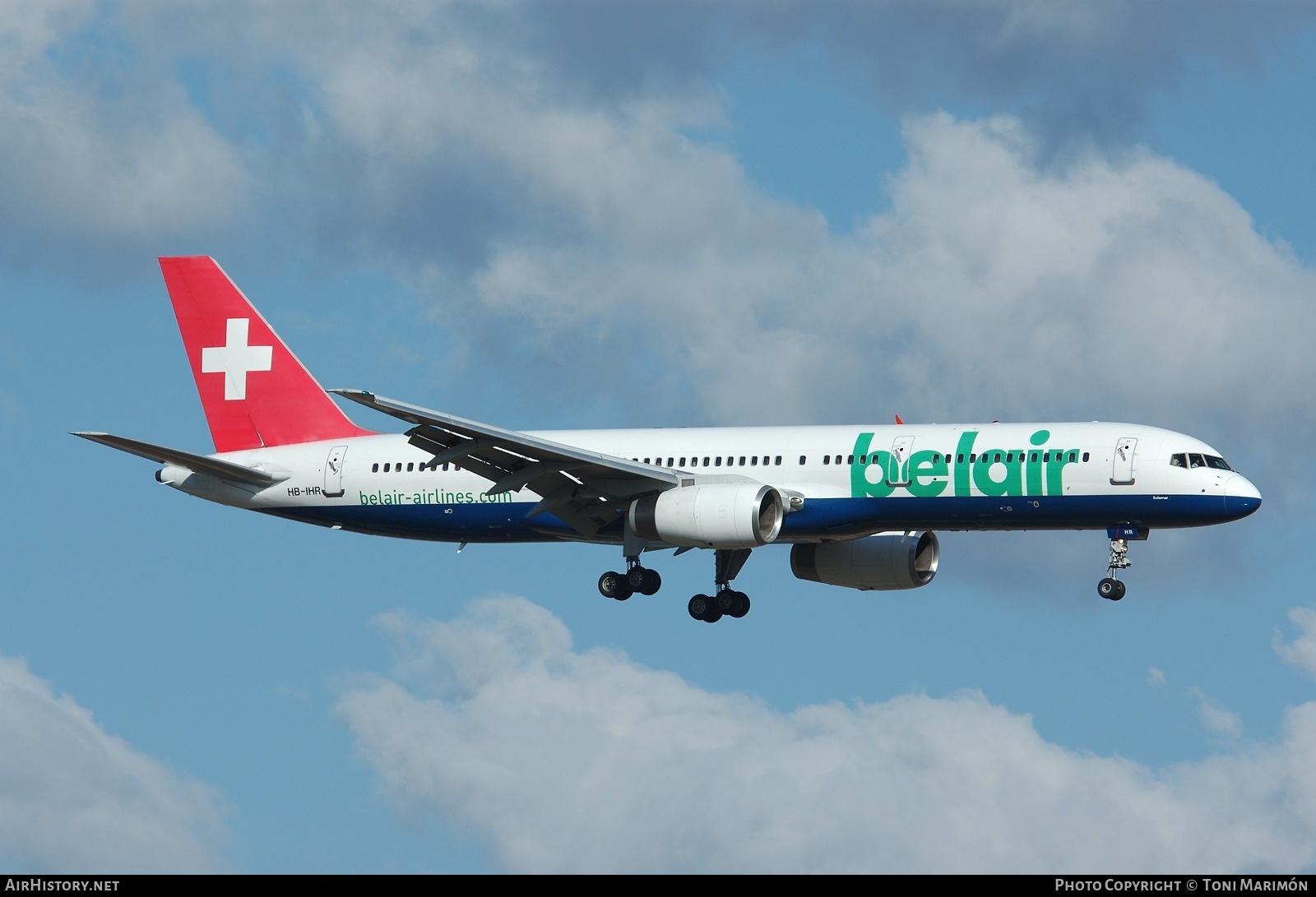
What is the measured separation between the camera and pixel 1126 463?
5597 centimetres

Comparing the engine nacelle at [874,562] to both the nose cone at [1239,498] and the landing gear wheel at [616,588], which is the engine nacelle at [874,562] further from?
the nose cone at [1239,498]

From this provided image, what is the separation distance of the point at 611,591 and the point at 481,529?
4475 mm

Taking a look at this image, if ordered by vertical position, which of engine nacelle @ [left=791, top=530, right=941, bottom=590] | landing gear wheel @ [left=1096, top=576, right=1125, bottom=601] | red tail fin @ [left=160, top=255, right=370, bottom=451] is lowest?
landing gear wheel @ [left=1096, top=576, right=1125, bottom=601]

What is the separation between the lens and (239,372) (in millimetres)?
68438

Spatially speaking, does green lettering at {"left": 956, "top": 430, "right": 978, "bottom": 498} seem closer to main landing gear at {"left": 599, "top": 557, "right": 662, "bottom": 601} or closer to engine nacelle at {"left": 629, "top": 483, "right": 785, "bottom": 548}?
engine nacelle at {"left": 629, "top": 483, "right": 785, "bottom": 548}

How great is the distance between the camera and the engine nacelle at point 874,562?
212ft

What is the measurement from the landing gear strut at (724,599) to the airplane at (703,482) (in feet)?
0.17

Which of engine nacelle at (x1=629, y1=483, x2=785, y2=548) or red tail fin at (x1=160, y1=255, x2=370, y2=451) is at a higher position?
red tail fin at (x1=160, y1=255, x2=370, y2=451)

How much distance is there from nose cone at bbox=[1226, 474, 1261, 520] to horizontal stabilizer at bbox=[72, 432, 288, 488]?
1117 inches

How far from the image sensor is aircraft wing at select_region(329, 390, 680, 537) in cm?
5600

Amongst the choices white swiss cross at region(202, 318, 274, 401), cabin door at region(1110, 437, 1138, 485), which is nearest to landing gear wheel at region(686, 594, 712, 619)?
cabin door at region(1110, 437, 1138, 485)

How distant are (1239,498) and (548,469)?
61.8ft

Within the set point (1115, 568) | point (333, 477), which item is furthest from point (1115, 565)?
point (333, 477)
